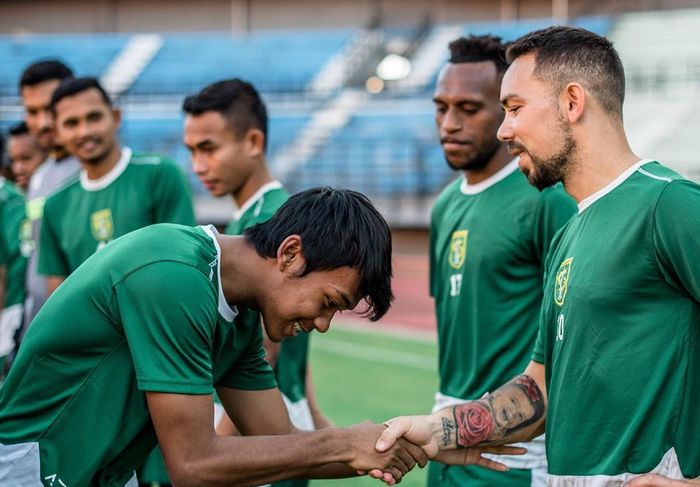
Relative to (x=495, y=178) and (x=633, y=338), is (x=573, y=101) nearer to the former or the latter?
(x=633, y=338)

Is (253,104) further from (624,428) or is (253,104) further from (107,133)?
(624,428)

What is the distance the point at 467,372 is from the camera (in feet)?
14.0

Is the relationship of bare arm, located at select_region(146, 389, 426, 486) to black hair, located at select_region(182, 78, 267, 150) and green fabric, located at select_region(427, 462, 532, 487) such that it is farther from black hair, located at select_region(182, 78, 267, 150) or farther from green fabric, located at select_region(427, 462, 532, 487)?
black hair, located at select_region(182, 78, 267, 150)

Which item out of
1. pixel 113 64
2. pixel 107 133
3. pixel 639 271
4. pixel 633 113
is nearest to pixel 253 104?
pixel 107 133

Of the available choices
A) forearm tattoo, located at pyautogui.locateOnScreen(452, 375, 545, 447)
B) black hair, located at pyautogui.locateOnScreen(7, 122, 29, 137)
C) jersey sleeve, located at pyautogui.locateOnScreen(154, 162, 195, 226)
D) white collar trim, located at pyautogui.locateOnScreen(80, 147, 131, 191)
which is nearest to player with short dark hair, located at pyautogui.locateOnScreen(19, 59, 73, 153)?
white collar trim, located at pyautogui.locateOnScreen(80, 147, 131, 191)

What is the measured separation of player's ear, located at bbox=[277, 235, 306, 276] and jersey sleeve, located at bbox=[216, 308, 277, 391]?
1.45ft

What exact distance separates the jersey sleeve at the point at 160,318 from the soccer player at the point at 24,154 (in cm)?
628

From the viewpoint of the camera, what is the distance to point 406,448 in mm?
3477

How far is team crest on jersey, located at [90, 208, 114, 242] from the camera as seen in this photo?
5.45 metres

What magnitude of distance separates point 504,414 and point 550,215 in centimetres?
88

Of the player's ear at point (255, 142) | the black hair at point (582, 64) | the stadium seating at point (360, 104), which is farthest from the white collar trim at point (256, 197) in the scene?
the stadium seating at point (360, 104)

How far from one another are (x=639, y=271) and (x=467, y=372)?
1579 millimetres

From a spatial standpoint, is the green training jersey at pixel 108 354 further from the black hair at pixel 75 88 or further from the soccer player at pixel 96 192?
the black hair at pixel 75 88

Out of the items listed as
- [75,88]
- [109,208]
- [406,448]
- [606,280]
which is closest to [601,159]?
[606,280]
